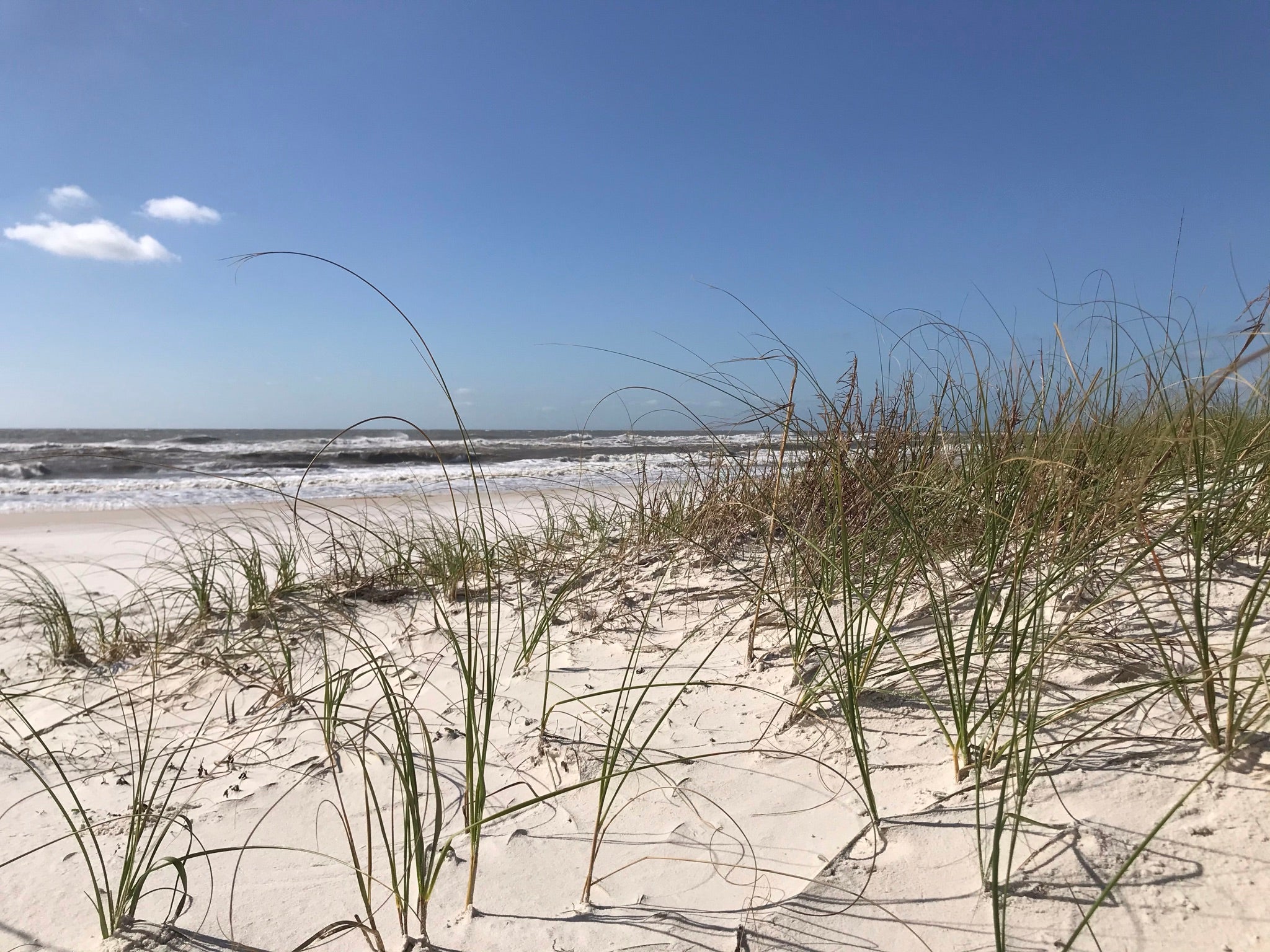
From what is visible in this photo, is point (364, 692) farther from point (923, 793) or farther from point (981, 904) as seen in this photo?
point (981, 904)

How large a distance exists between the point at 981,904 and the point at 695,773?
0.63 metres

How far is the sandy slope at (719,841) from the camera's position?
38.7 inches

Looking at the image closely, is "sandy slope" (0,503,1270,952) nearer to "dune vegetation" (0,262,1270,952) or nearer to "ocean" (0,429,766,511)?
"dune vegetation" (0,262,1270,952)

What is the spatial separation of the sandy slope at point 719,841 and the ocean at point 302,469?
0.80 m

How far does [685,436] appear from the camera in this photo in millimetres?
5008

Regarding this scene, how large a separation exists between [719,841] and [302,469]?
15.5 m

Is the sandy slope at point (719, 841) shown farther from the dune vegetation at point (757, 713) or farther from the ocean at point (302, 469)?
the ocean at point (302, 469)

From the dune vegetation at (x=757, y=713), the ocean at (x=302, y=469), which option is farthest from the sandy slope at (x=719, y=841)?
the ocean at (x=302, y=469)

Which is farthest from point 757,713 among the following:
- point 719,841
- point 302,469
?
point 302,469

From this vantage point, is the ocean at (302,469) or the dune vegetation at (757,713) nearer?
the dune vegetation at (757,713)

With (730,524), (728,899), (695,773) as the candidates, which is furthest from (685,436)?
(728,899)

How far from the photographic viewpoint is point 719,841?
130 centimetres

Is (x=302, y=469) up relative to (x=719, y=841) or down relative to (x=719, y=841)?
up

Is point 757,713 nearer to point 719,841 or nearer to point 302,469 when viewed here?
point 719,841
